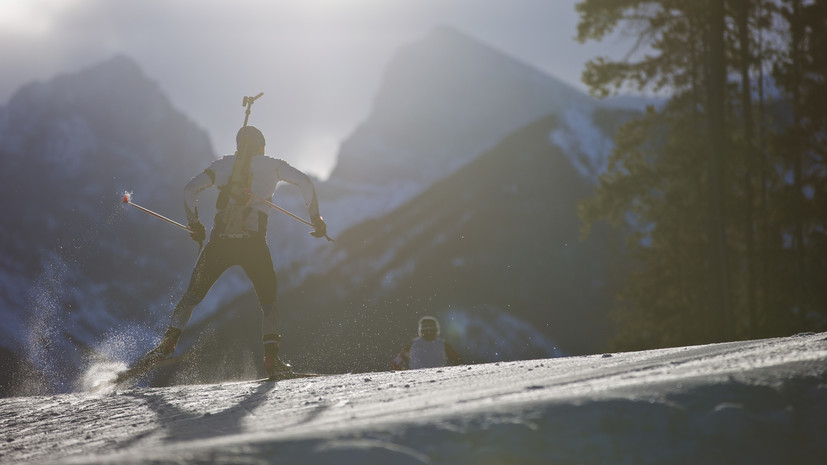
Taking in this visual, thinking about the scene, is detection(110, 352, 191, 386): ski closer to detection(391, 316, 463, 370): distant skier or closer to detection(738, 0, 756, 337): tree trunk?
detection(391, 316, 463, 370): distant skier

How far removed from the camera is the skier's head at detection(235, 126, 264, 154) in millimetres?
7059

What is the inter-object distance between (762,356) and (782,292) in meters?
18.7

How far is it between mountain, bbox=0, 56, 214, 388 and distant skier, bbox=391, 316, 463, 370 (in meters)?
113

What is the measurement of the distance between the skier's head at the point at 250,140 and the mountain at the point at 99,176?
113841 mm

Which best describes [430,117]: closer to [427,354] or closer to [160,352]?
[427,354]

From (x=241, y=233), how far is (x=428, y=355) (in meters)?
3.10

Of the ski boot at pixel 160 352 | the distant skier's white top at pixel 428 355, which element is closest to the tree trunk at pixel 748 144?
the distant skier's white top at pixel 428 355

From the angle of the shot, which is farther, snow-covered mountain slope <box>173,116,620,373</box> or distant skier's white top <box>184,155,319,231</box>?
snow-covered mountain slope <box>173,116,620,373</box>

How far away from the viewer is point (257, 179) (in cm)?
701

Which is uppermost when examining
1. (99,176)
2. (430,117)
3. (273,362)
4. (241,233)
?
(430,117)

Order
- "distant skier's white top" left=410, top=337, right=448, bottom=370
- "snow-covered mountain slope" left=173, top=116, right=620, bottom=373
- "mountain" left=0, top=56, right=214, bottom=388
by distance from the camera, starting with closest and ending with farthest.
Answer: "distant skier's white top" left=410, top=337, right=448, bottom=370 < "snow-covered mountain slope" left=173, top=116, right=620, bottom=373 < "mountain" left=0, top=56, right=214, bottom=388

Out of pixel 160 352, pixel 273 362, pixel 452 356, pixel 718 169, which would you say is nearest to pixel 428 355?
pixel 452 356

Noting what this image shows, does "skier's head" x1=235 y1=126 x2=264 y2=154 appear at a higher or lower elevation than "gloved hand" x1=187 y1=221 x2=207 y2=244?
higher

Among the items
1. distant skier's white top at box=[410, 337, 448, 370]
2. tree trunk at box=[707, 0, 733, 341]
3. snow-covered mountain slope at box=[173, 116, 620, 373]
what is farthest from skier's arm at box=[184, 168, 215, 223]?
snow-covered mountain slope at box=[173, 116, 620, 373]
